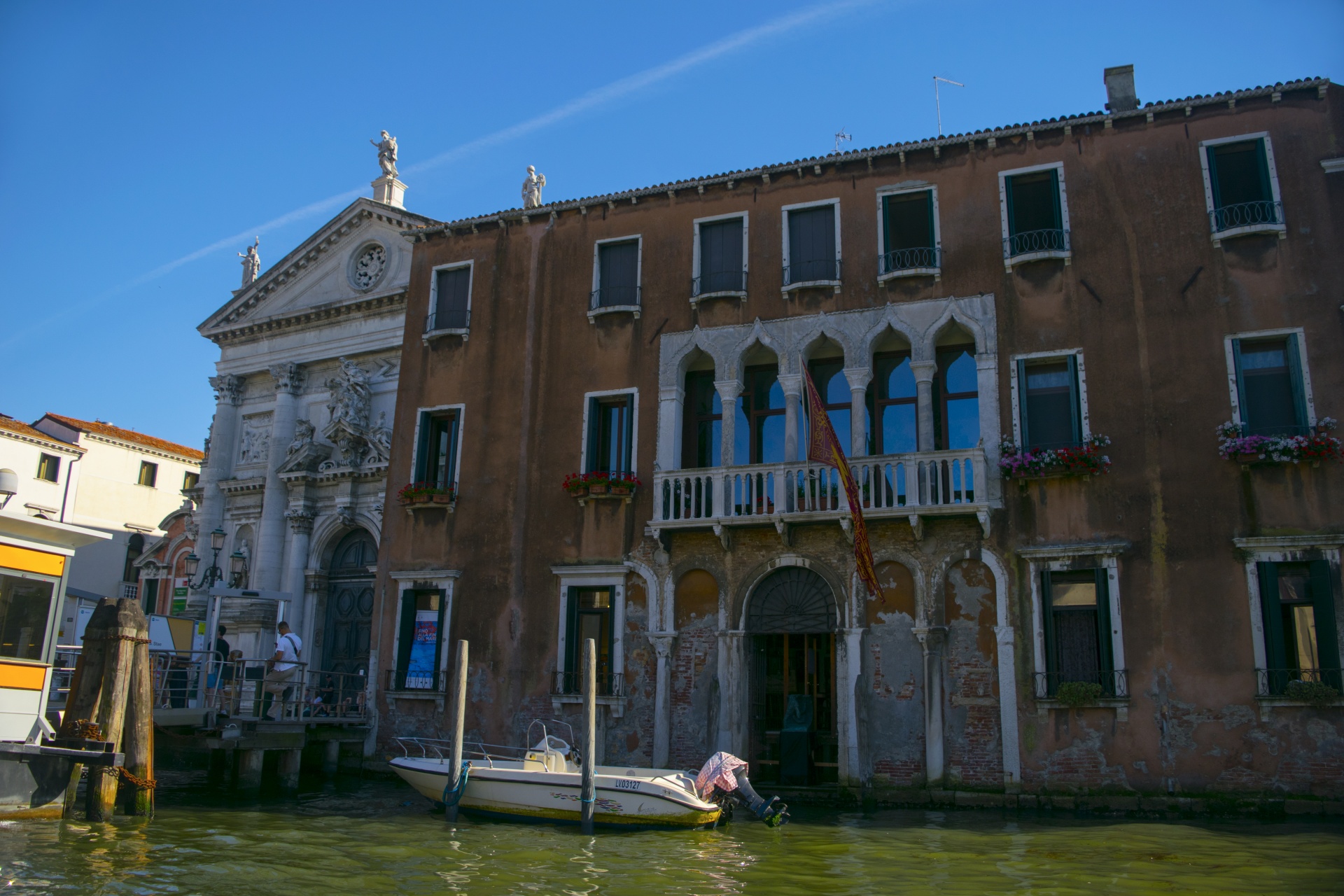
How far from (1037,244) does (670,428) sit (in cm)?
639

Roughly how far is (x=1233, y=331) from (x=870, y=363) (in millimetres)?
5065

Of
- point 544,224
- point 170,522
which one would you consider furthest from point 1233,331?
point 170,522

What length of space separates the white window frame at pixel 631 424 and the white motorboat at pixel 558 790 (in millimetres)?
5043

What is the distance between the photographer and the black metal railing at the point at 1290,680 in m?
13.6

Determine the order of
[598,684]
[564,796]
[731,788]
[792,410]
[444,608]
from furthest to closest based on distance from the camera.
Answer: [444,608] < [598,684] < [792,410] < [564,796] < [731,788]

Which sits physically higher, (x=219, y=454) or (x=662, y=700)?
(x=219, y=454)

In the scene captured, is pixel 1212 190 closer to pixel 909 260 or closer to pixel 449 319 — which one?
pixel 909 260

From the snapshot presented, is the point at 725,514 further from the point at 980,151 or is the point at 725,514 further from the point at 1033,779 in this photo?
the point at 980,151

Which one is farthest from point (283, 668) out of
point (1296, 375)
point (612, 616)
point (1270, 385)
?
point (1296, 375)

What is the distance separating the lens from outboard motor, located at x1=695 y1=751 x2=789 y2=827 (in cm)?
1339

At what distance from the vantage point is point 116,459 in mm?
41125

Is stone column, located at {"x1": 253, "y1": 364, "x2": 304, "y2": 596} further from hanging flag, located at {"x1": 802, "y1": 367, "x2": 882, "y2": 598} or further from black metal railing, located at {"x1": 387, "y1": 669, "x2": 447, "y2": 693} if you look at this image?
hanging flag, located at {"x1": 802, "y1": 367, "x2": 882, "y2": 598}

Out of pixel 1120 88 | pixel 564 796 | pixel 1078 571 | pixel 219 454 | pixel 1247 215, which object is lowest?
pixel 564 796

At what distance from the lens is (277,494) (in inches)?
1095
